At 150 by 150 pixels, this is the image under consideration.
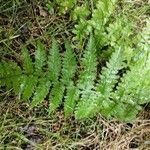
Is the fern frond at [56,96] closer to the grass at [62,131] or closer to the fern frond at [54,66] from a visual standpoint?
the fern frond at [54,66]

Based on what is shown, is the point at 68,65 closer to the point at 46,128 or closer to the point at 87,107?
the point at 87,107

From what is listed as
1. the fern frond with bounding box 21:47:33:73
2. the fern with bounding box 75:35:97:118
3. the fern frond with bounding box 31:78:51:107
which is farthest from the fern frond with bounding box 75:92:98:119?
the fern frond with bounding box 21:47:33:73

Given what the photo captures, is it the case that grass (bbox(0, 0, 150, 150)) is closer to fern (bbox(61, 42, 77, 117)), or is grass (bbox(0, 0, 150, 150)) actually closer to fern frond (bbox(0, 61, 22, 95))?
fern frond (bbox(0, 61, 22, 95))

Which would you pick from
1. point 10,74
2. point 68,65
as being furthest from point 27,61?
point 68,65

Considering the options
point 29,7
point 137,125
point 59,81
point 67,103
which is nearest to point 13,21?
point 29,7

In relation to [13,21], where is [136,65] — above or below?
below

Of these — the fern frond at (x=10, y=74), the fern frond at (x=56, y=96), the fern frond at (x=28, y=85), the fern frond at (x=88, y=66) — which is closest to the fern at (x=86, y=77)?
the fern frond at (x=88, y=66)

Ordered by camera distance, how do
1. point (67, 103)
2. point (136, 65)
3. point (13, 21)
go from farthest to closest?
point (13, 21)
point (136, 65)
point (67, 103)

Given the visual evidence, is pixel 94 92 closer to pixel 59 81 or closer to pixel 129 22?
pixel 59 81
